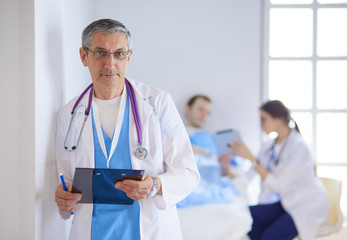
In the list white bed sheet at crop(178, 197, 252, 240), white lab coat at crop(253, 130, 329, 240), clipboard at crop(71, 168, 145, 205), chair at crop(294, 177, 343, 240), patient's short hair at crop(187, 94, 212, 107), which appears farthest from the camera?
patient's short hair at crop(187, 94, 212, 107)

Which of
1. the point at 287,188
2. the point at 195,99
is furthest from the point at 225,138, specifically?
the point at 287,188

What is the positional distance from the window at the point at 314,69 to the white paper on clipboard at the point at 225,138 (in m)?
0.76

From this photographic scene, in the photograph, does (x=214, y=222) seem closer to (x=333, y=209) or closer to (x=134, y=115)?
(x=333, y=209)

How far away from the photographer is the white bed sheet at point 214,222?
9.44ft

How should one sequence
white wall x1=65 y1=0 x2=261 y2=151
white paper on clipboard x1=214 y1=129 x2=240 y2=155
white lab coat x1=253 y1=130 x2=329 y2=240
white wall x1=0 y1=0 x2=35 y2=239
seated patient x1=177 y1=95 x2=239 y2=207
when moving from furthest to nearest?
1. white wall x1=65 y1=0 x2=261 y2=151
2. white paper on clipboard x1=214 y1=129 x2=240 y2=155
3. seated patient x1=177 y1=95 x2=239 y2=207
4. white lab coat x1=253 y1=130 x2=329 y2=240
5. white wall x1=0 y1=0 x2=35 y2=239

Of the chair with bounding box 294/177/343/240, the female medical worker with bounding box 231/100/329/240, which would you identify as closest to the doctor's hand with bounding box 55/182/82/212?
the female medical worker with bounding box 231/100/329/240

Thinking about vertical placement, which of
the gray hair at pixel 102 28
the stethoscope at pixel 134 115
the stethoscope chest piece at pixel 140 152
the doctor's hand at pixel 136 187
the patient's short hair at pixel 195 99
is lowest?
the doctor's hand at pixel 136 187

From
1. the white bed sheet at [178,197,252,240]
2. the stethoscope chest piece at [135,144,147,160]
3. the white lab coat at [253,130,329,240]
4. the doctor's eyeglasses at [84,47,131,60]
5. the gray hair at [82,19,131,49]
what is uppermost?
the gray hair at [82,19,131,49]

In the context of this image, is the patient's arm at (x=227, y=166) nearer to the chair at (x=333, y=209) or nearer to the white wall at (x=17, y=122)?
the chair at (x=333, y=209)

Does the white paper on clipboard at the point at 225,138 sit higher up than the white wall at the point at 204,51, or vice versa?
the white wall at the point at 204,51

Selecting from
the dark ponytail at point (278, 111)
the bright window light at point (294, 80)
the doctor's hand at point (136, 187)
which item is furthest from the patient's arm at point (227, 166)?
the doctor's hand at point (136, 187)

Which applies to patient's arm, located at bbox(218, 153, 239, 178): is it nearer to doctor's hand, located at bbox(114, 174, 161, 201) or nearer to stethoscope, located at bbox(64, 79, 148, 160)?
stethoscope, located at bbox(64, 79, 148, 160)

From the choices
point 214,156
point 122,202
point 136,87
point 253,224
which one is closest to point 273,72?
point 214,156

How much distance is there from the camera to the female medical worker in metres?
2.99
